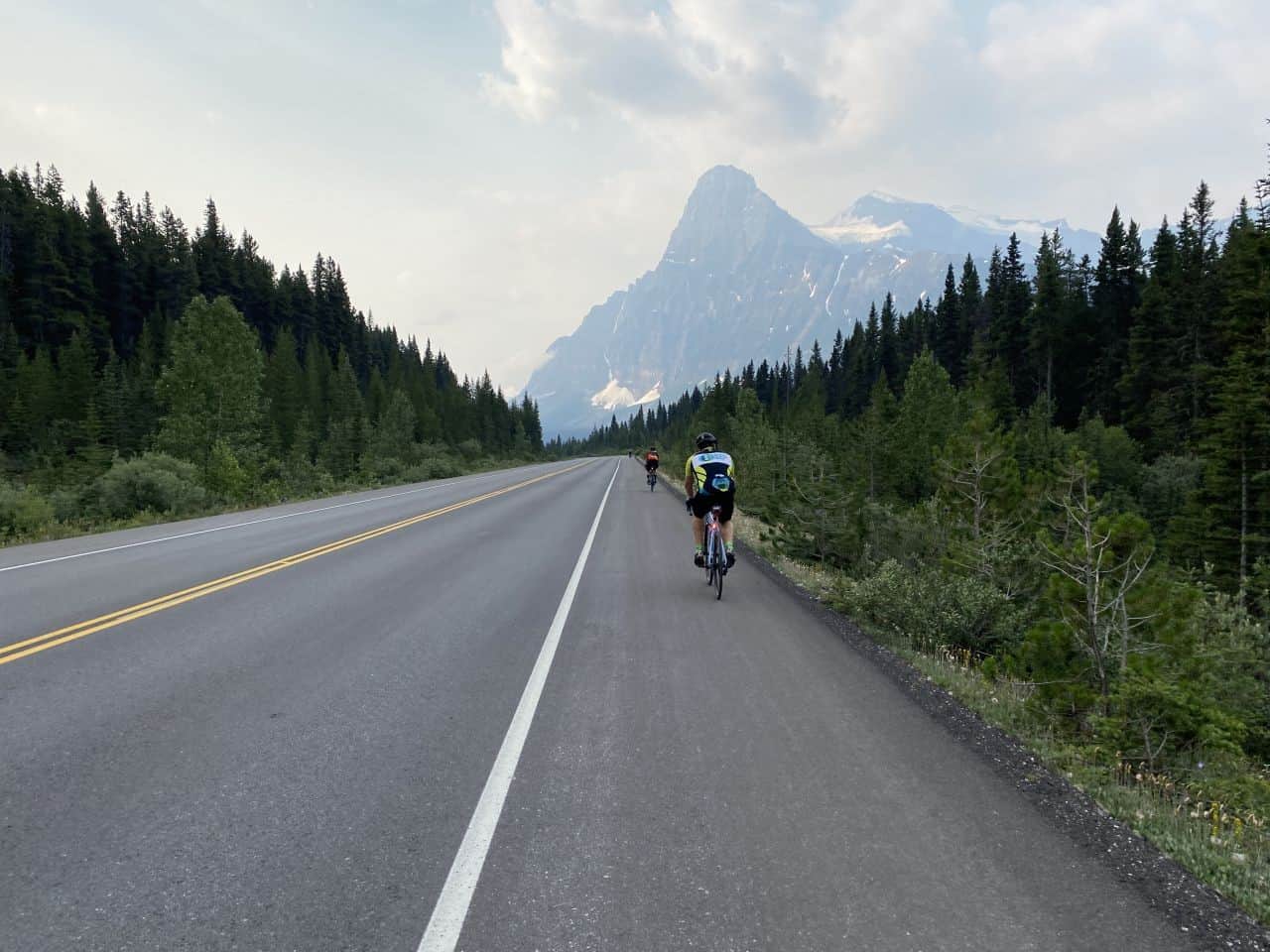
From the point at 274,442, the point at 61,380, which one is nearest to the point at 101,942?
the point at 274,442

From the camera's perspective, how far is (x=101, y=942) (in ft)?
7.60

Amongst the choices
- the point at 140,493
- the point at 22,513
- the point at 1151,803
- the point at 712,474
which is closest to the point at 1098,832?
the point at 1151,803

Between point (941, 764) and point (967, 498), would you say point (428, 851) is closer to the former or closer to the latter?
point (941, 764)

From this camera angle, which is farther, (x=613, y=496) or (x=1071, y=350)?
(x=1071, y=350)

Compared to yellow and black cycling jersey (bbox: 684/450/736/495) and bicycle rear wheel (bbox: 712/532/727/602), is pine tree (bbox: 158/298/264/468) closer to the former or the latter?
yellow and black cycling jersey (bbox: 684/450/736/495)

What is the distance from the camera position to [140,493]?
1953 centimetres

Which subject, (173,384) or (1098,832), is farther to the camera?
(173,384)

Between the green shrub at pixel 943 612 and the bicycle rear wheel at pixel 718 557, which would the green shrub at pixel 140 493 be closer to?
the bicycle rear wheel at pixel 718 557

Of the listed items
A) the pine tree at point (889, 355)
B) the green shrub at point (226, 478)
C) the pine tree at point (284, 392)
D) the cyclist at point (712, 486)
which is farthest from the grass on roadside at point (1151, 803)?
the pine tree at point (889, 355)

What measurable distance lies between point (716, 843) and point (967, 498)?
Answer: 8.97m

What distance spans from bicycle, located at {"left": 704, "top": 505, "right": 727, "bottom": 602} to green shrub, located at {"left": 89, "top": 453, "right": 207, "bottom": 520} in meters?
17.5

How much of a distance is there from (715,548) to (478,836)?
238 inches

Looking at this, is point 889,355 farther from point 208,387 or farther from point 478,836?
point 478,836

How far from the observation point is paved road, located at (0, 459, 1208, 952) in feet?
8.09
